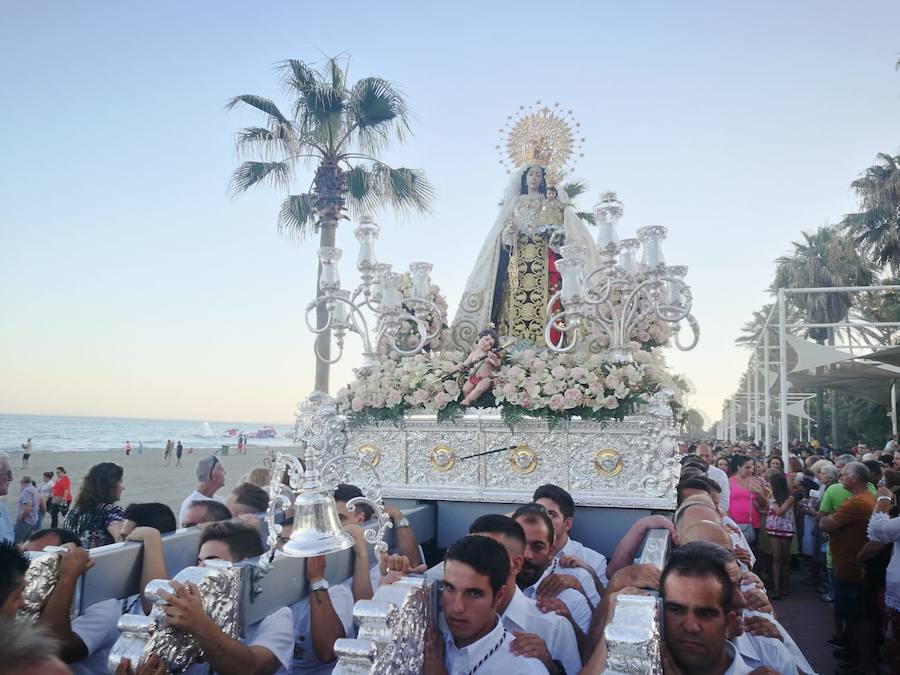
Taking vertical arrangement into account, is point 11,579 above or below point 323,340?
below

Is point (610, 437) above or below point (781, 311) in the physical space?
→ below

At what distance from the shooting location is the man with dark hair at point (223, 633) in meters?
2.67

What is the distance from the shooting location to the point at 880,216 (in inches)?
1003

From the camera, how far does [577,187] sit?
1945cm

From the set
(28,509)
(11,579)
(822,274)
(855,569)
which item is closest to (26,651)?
(11,579)

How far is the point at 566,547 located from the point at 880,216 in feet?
88.4

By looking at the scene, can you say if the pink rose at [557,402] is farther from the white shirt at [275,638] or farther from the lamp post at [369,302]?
the white shirt at [275,638]

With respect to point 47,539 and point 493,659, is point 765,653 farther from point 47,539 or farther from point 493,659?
point 47,539

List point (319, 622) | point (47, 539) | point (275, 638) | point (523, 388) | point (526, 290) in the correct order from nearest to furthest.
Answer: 1. point (275, 638)
2. point (319, 622)
3. point (47, 539)
4. point (523, 388)
5. point (526, 290)

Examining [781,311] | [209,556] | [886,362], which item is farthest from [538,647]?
[886,362]

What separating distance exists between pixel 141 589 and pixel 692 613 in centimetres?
296

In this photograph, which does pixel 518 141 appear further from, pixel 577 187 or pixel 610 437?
pixel 577 187

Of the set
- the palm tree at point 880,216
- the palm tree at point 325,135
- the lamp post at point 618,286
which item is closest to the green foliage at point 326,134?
the palm tree at point 325,135

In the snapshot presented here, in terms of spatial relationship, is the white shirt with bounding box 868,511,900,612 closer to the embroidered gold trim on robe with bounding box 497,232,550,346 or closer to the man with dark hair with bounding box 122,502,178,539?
the embroidered gold trim on robe with bounding box 497,232,550,346
